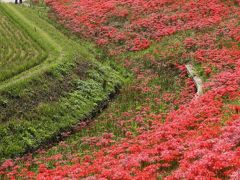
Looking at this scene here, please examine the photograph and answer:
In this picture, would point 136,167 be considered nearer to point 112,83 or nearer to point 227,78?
point 227,78

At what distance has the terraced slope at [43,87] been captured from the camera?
24.6 m

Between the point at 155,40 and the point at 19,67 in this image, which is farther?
the point at 155,40

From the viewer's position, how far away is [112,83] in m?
35.0

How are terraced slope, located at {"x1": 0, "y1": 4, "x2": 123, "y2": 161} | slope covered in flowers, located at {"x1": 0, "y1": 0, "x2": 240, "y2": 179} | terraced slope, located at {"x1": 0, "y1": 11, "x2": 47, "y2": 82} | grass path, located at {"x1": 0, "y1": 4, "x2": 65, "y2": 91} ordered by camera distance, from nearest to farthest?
slope covered in flowers, located at {"x1": 0, "y1": 0, "x2": 240, "y2": 179}, terraced slope, located at {"x1": 0, "y1": 4, "x2": 123, "y2": 161}, grass path, located at {"x1": 0, "y1": 4, "x2": 65, "y2": 91}, terraced slope, located at {"x1": 0, "y1": 11, "x2": 47, "y2": 82}

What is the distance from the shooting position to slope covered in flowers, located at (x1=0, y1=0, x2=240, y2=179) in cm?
1705

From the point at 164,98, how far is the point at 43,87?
911 cm

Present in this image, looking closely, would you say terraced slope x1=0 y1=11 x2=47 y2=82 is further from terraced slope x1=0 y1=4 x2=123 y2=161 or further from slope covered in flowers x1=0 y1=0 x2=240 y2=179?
slope covered in flowers x1=0 y1=0 x2=240 y2=179

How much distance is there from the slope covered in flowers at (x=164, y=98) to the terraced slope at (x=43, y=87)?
1689 mm

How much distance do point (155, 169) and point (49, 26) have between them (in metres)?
38.7

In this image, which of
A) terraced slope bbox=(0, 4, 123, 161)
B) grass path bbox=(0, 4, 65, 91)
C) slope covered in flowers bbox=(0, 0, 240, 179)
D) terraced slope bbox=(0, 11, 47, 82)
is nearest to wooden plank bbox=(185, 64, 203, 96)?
slope covered in flowers bbox=(0, 0, 240, 179)

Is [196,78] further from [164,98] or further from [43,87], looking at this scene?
[43,87]

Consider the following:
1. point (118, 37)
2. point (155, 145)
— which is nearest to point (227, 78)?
point (155, 145)

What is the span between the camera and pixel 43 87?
29.1 m

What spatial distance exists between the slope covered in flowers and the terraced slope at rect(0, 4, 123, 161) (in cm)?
169
